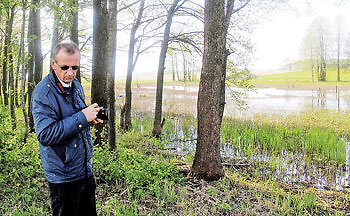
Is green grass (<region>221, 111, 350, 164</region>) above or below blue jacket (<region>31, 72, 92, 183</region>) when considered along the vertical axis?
below

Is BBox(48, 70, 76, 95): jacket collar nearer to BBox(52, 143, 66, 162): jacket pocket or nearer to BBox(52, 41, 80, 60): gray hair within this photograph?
BBox(52, 41, 80, 60): gray hair

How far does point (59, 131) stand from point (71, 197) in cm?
63

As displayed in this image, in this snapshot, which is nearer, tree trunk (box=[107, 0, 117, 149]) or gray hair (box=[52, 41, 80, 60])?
gray hair (box=[52, 41, 80, 60])

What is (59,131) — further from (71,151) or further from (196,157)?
(196,157)

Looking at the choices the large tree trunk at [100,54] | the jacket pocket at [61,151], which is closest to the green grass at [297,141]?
the large tree trunk at [100,54]

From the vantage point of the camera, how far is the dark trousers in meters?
2.31

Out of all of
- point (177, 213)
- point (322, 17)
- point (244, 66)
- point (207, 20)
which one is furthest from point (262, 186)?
point (322, 17)

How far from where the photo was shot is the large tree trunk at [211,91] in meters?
5.09

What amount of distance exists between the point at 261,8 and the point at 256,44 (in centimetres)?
135

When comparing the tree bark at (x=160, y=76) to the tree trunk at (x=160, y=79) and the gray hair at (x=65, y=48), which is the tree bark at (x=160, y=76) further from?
the gray hair at (x=65, y=48)

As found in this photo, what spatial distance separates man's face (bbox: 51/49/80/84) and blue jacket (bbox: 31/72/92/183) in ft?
0.21

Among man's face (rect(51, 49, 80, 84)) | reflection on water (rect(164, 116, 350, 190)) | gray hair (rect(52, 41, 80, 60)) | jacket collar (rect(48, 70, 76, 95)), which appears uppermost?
gray hair (rect(52, 41, 80, 60))

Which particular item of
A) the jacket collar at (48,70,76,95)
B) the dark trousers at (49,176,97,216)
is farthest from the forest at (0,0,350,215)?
the jacket collar at (48,70,76,95)

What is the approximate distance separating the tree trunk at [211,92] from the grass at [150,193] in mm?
359
